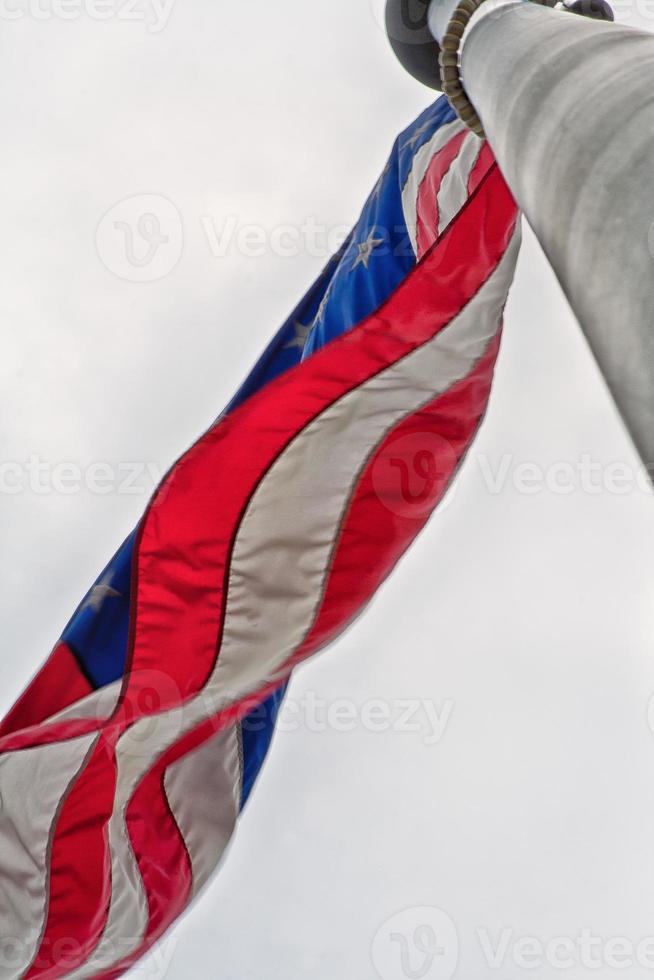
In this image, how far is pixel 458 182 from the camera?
6.63 meters

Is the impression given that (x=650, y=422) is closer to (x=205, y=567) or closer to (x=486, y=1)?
(x=486, y=1)

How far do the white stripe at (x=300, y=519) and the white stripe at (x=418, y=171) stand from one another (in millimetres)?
1735

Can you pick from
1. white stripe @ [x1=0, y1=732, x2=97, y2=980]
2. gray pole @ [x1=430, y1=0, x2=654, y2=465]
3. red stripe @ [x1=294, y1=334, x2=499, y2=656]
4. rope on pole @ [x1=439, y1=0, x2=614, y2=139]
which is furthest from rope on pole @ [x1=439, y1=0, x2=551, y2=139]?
white stripe @ [x1=0, y1=732, x2=97, y2=980]

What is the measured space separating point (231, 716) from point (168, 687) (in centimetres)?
50

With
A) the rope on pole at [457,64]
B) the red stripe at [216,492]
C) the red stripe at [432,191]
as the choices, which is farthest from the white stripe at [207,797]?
the rope on pole at [457,64]

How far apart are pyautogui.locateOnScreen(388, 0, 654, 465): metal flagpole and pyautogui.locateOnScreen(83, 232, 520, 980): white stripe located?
2.43m

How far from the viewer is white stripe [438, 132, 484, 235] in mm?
6441

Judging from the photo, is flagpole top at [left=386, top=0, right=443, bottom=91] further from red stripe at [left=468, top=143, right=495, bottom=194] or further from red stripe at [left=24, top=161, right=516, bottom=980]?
red stripe at [left=24, top=161, right=516, bottom=980]

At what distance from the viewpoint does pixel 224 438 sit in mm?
6086

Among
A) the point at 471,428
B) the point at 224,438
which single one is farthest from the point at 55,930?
the point at 471,428

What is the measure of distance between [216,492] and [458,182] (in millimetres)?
2894

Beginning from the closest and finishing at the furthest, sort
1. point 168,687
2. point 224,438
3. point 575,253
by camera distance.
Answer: point 575,253
point 168,687
point 224,438

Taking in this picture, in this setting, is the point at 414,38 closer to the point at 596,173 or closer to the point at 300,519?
the point at 300,519

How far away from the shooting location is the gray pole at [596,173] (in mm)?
2027
